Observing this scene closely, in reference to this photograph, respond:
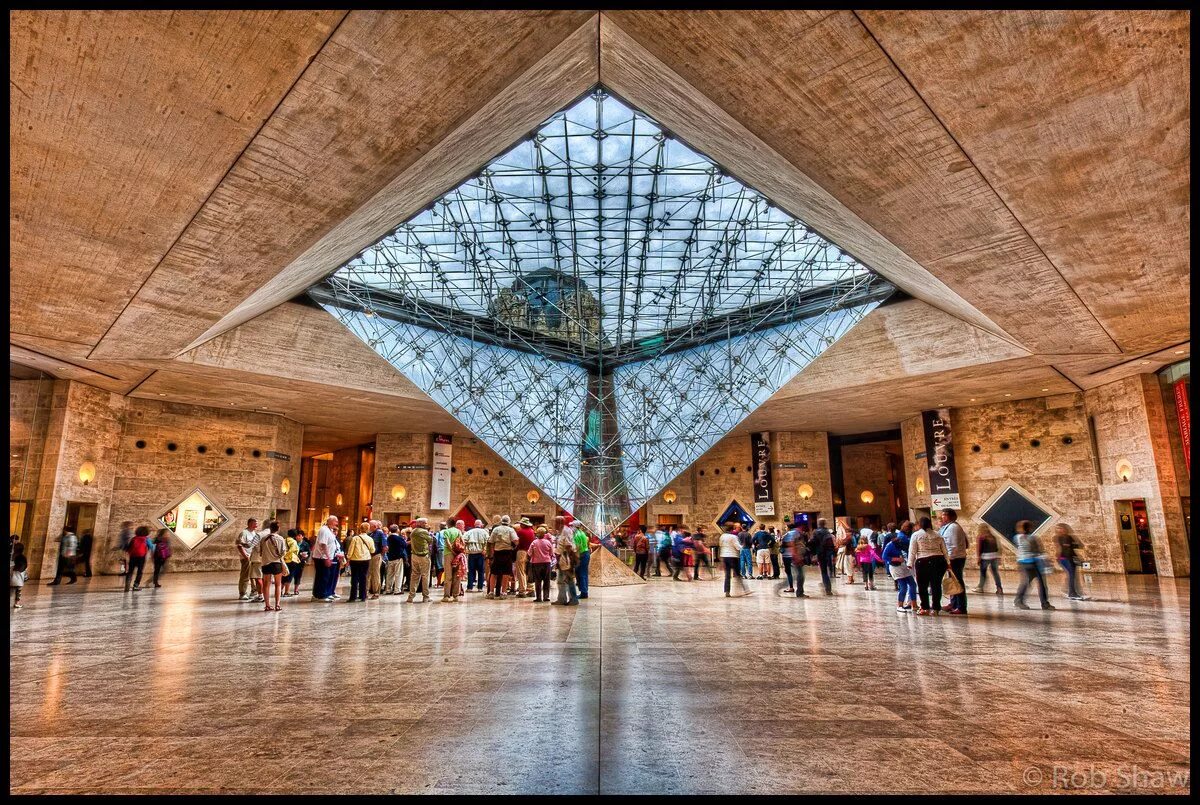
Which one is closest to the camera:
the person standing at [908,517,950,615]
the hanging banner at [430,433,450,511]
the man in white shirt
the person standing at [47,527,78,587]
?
the person standing at [908,517,950,615]

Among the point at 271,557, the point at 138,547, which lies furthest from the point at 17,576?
the point at 271,557

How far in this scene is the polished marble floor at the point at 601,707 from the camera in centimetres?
270

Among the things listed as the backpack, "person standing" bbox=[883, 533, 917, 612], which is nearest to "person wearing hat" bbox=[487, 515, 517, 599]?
"person standing" bbox=[883, 533, 917, 612]

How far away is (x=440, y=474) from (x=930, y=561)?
68.4 ft

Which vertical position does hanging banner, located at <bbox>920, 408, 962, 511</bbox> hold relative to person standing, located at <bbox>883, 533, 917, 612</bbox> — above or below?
above

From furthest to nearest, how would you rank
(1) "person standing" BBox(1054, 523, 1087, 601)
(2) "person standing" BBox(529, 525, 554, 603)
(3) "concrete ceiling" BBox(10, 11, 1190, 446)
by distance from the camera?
(2) "person standing" BBox(529, 525, 554, 603), (1) "person standing" BBox(1054, 523, 1087, 601), (3) "concrete ceiling" BBox(10, 11, 1190, 446)

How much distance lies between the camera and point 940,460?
2181 cm

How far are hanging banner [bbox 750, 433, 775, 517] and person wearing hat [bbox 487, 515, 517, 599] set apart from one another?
55.1 ft

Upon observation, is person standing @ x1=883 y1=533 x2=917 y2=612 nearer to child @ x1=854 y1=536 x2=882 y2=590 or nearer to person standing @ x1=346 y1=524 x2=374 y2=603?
child @ x1=854 y1=536 x2=882 y2=590

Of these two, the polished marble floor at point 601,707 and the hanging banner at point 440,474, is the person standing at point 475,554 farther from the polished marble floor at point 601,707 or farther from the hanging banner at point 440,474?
the hanging banner at point 440,474

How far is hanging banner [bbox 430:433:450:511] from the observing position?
25.7 m

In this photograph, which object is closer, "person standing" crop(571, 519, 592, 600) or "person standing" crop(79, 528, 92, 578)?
"person standing" crop(571, 519, 592, 600)

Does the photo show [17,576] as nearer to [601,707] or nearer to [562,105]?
[601,707]

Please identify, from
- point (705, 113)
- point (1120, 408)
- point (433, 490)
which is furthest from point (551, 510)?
point (705, 113)
